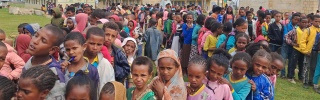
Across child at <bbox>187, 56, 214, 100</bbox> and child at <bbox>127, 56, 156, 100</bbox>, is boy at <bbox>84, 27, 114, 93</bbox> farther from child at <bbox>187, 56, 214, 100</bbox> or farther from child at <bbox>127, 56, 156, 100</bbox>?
child at <bbox>187, 56, 214, 100</bbox>

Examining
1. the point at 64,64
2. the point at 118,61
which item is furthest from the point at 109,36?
the point at 64,64

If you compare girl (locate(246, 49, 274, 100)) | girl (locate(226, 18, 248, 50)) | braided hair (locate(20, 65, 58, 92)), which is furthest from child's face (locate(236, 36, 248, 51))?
braided hair (locate(20, 65, 58, 92))

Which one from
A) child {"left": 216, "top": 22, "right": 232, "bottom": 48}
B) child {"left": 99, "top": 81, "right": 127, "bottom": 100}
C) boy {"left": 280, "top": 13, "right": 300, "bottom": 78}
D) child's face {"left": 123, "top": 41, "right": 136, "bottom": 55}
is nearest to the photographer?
child {"left": 99, "top": 81, "right": 127, "bottom": 100}

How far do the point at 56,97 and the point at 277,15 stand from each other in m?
6.81

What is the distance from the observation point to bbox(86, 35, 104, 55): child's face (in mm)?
3545

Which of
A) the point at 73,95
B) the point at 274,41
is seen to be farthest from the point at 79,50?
the point at 274,41

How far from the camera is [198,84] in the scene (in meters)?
3.28

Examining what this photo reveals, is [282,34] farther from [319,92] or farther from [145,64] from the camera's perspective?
[145,64]

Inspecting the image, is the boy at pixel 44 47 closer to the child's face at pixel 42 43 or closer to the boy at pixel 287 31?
the child's face at pixel 42 43

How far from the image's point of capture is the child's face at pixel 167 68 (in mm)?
3271

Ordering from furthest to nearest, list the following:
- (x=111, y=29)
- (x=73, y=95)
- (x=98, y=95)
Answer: (x=111, y=29) < (x=98, y=95) < (x=73, y=95)

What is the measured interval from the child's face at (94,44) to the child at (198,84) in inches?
37.5

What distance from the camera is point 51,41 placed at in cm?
318

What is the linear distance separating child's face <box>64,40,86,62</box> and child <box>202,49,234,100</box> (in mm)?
1192
